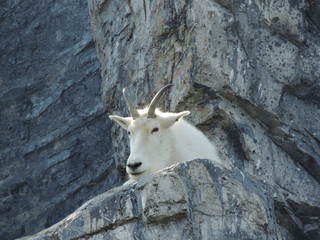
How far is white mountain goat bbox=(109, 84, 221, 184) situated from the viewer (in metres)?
11.4

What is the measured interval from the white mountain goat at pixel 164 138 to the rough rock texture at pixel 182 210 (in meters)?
1.82

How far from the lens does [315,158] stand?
1227 centimetres

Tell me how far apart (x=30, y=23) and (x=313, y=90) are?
27.3 feet

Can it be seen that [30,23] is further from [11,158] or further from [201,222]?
[201,222]

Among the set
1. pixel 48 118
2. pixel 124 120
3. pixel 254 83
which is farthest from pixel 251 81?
pixel 48 118

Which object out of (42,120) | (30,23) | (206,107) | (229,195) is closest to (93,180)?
(42,120)

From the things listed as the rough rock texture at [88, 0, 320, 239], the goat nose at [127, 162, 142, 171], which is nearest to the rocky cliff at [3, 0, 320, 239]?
the rough rock texture at [88, 0, 320, 239]

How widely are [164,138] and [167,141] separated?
56 mm

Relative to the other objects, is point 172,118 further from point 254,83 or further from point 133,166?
point 254,83

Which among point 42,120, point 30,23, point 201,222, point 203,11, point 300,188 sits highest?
point 30,23

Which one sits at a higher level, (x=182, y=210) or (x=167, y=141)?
(x=167, y=141)

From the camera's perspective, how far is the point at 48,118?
18.2 metres

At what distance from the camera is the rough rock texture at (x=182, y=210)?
9133mm

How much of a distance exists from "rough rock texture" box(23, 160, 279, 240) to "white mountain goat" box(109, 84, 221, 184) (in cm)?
182
